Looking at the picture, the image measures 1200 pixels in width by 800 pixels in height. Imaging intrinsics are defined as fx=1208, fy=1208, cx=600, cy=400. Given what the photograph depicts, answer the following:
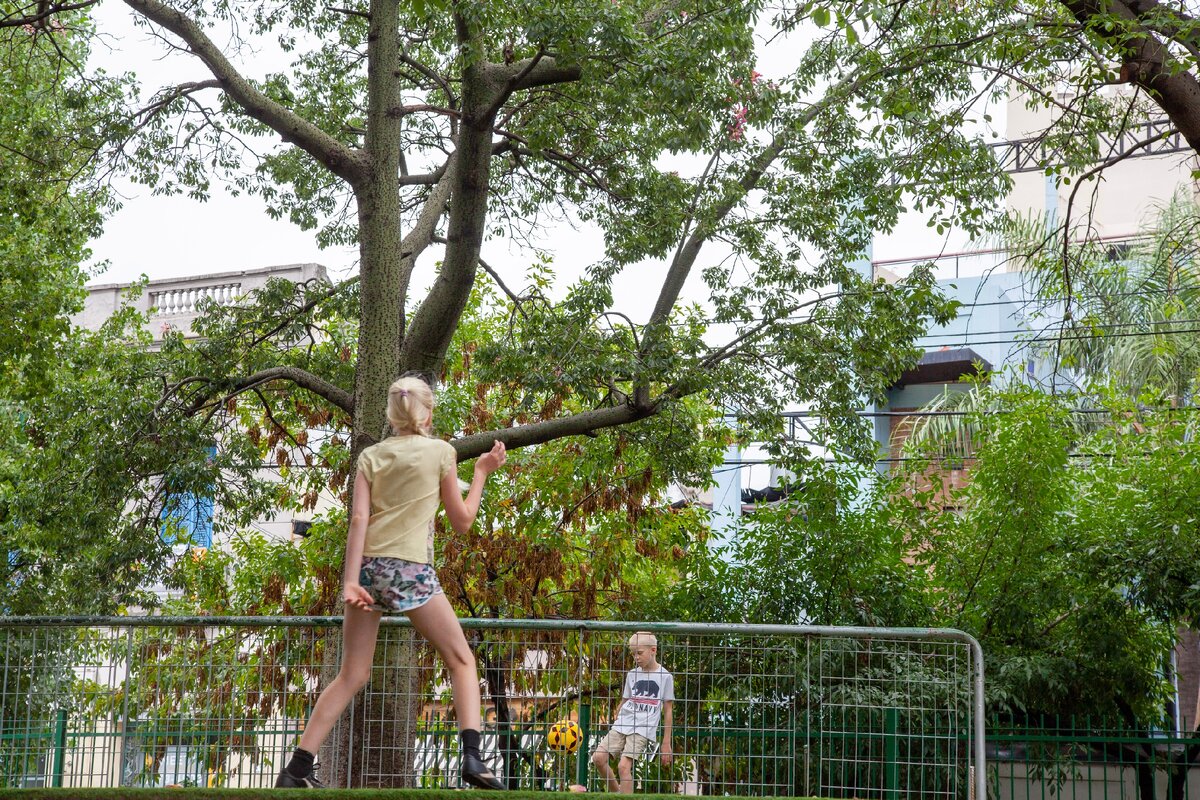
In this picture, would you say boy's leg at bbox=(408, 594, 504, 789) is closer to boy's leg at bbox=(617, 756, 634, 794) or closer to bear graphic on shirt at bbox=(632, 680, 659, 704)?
bear graphic on shirt at bbox=(632, 680, 659, 704)

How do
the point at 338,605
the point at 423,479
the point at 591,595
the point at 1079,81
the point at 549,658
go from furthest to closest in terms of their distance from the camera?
the point at 591,595
the point at 338,605
the point at 1079,81
the point at 549,658
the point at 423,479

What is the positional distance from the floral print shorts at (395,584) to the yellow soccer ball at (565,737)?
344 centimetres

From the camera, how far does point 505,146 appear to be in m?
14.3

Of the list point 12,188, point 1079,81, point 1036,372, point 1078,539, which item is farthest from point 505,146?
point 1036,372

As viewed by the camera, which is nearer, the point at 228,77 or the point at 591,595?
the point at 228,77

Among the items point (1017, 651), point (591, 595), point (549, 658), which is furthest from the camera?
point (591, 595)

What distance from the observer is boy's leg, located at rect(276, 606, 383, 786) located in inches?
233

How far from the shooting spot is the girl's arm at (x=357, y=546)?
5730mm

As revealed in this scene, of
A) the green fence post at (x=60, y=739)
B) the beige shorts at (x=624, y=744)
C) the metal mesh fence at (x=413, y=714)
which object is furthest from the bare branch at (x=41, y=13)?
the beige shorts at (x=624, y=744)

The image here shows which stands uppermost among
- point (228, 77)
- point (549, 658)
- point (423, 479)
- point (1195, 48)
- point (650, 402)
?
point (228, 77)

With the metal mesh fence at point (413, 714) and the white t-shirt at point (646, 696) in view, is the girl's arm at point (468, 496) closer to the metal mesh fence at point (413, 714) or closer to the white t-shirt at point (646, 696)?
the metal mesh fence at point (413, 714)

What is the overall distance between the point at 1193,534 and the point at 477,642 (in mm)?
7436

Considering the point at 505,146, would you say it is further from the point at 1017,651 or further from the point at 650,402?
the point at 1017,651

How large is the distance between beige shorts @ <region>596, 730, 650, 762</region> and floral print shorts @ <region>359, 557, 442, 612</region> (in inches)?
132
